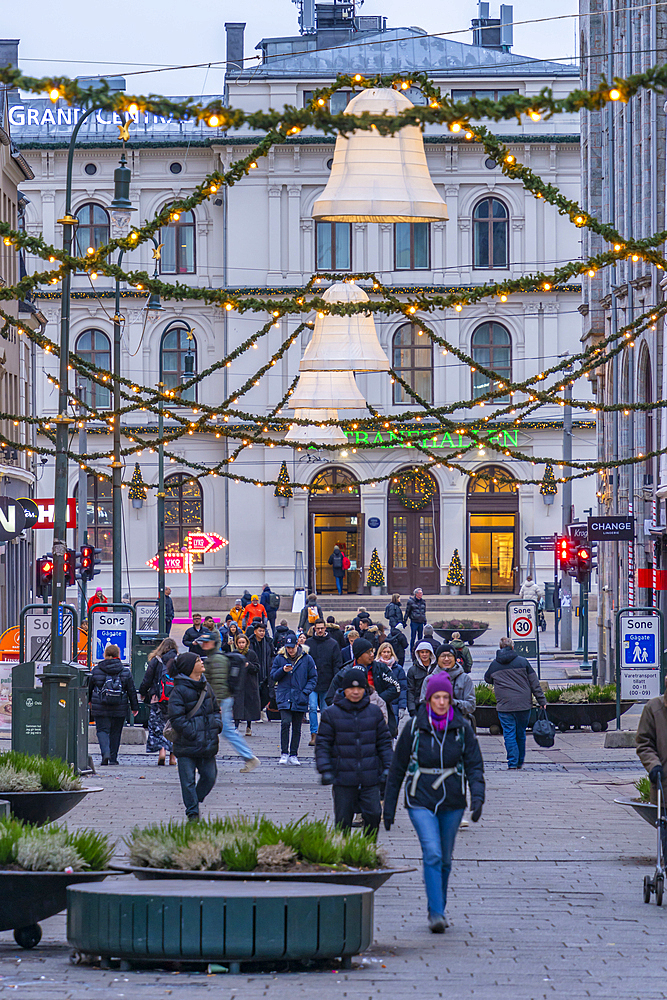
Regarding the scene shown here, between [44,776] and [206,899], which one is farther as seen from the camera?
[44,776]

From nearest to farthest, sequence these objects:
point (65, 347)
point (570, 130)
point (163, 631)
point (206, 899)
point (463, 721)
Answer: point (206, 899) < point (463, 721) < point (65, 347) < point (163, 631) < point (570, 130)

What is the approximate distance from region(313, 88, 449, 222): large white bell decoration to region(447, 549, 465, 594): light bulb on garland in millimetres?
43824

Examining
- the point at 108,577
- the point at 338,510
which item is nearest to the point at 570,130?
the point at 338,510

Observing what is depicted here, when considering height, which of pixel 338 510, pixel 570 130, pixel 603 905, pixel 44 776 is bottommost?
pixel 603 905

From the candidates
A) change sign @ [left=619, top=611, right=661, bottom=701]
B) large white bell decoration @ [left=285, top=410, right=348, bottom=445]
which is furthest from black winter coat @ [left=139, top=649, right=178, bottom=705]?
large white bell decoration @ [left=285, top=410, right=348, bottom=445]

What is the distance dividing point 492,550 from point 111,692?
1553 inches

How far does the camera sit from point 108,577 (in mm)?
58500

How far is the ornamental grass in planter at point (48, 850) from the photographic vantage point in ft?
32.0

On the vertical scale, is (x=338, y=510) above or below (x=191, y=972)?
above

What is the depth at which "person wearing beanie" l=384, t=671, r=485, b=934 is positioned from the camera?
10.6 m

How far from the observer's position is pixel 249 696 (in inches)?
956

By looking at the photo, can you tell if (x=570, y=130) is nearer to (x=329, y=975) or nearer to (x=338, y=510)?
(x=338, y=510)

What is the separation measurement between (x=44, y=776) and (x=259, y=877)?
355cm

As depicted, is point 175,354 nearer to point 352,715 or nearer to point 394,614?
point 394,614
